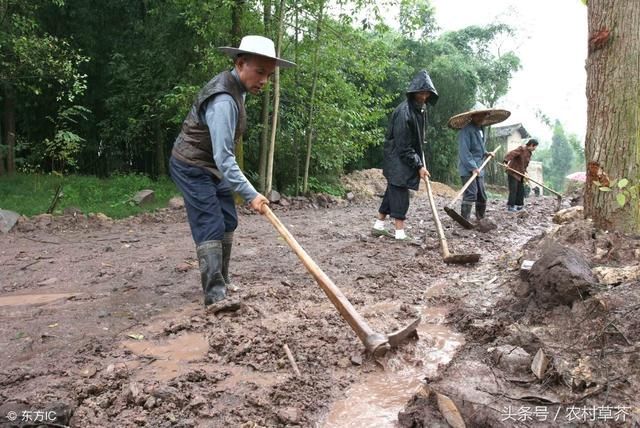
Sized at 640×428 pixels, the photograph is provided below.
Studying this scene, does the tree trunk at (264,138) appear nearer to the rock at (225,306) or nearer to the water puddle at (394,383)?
the rock at (225,306)

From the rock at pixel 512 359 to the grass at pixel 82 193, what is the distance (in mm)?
8011

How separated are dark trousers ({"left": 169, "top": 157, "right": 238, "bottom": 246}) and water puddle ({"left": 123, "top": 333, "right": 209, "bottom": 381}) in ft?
2.63

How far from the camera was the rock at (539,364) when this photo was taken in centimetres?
249

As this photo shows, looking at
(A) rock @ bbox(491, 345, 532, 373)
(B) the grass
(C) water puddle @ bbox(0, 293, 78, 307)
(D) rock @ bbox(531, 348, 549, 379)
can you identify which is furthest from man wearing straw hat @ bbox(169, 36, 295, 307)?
(B) the grass

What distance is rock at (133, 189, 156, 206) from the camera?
1038 centimetres

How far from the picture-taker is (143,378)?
2.73 metres

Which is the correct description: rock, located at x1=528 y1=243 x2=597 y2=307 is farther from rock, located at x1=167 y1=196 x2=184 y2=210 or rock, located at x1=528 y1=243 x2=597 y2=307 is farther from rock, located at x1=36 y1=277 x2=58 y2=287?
rock, located at x1=167 y1=196 x2=184 y2=210

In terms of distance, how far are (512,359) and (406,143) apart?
4165 millimetres

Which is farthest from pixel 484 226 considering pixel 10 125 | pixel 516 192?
pixel 10 125

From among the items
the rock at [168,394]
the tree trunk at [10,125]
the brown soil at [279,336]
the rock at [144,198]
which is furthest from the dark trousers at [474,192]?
the tree trunk at [10,125]

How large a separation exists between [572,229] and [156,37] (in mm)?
9870

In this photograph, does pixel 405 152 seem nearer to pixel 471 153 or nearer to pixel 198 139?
pixel 471 153

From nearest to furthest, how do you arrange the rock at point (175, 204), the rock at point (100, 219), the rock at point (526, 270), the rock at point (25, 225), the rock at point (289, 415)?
the rock at point (289, 415), the rock at point (526, 270), the rock at point (25, 225), the rock at point (100, 219), the rock at point (175, 204)

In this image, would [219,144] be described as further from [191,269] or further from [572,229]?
[572,229]
